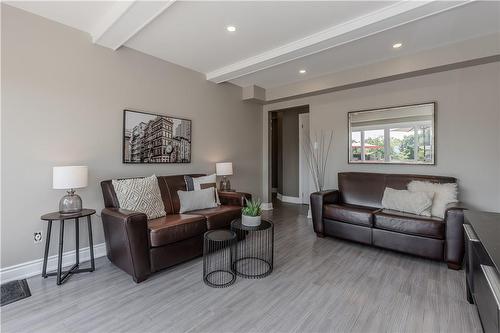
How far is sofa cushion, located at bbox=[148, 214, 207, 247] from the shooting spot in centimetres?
231

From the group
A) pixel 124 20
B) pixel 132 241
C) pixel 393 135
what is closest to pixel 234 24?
pixel 124 20

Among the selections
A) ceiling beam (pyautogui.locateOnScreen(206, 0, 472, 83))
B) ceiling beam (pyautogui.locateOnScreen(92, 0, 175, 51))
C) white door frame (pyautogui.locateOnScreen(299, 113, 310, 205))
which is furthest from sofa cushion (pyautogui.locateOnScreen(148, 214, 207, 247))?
white door frame (pyautogui.locateOnScreen(299, 113, 310, 205))

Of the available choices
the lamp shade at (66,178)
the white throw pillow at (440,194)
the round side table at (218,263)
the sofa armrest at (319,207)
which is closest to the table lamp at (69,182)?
the lamp shade at (66,178)

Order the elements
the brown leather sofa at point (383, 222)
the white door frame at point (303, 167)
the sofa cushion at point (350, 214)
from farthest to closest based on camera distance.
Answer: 1. the white door frame at point (303, 167)
2. the sofa cushion at point (350, 214)
3. the brown leather sofa at point (383, 222)

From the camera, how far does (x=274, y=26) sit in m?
2.63

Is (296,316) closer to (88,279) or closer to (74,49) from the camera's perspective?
(88,279)

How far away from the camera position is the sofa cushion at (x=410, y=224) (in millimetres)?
2555

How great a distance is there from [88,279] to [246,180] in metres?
3.18

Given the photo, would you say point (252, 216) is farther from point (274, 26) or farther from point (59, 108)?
point (59, 108)

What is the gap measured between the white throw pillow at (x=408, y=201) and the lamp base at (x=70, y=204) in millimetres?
3663

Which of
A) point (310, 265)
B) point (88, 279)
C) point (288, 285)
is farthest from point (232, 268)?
point (88, 279)

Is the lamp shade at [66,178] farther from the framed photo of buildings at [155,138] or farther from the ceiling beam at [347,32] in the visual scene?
the ceiling beam at [347,32]

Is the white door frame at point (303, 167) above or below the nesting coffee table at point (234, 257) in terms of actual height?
above

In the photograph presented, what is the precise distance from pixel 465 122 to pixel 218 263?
367 cm
